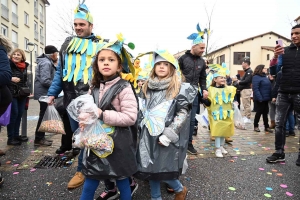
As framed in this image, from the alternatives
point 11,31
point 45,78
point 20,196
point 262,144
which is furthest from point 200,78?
point 11,31

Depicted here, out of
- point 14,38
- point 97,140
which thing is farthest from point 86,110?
point 14,38

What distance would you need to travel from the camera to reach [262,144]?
497 centimetres

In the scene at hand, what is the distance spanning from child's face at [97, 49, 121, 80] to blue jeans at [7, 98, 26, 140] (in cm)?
306

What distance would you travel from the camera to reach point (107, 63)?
2176 millimetres

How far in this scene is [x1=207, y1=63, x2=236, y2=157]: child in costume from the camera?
4035 millimetres

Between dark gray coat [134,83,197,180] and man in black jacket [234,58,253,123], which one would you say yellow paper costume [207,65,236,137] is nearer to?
dark gray coat [134,83,197,180]

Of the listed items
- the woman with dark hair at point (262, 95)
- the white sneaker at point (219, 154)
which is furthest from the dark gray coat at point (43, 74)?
the woman with dark hair at point (262, 95)

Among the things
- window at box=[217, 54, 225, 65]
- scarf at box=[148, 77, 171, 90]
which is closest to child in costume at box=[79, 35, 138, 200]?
scarf at box=[148, 77, 171, 90]

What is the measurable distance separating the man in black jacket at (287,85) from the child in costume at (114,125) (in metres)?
2.62

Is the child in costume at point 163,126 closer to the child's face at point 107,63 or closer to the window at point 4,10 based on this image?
the child's face at point 107,63

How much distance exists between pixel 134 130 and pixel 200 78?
2522 millimetres

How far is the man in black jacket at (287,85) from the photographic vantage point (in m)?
3.59

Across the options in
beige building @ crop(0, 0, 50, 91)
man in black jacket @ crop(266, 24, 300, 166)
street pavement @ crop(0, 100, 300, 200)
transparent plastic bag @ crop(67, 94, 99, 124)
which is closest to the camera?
transparent plastic bag @ crop(67, 94, 99, 124)

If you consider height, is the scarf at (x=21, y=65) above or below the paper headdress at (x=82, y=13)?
below
